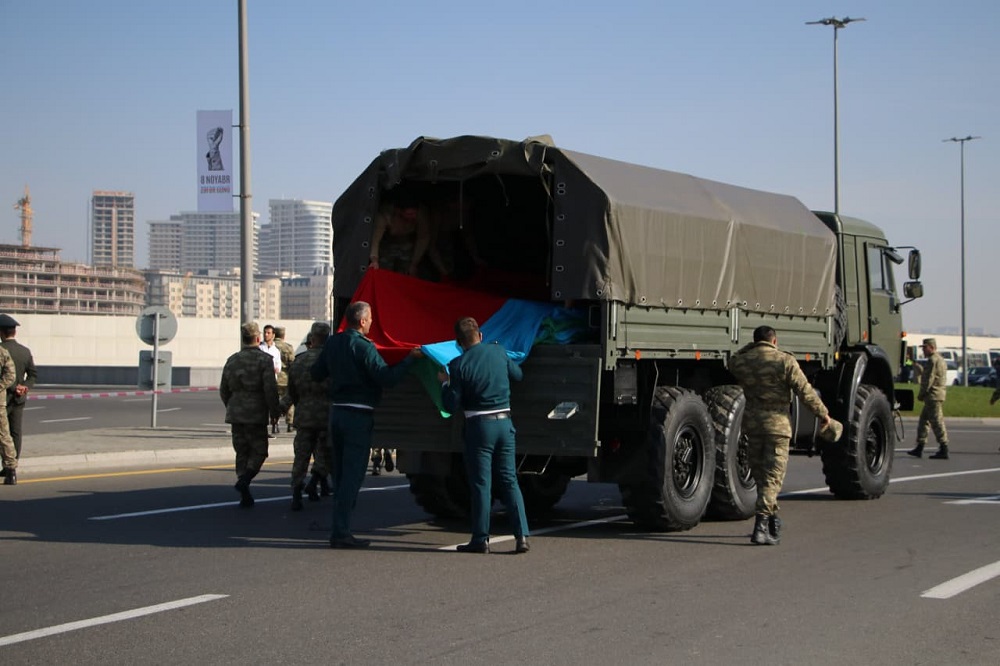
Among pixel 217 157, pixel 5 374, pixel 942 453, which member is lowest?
pixel 942 453

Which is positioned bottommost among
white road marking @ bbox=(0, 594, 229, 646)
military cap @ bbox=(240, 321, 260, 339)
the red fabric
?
white road marking @ bbox=(0, 594, 229, 646)

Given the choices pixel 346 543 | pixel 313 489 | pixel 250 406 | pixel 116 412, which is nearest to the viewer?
pixel 346 543

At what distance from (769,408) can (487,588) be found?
349 cm

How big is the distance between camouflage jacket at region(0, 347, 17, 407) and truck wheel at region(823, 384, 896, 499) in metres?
9.06

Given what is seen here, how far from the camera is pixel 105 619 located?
747cm

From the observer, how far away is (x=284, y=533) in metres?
11.4

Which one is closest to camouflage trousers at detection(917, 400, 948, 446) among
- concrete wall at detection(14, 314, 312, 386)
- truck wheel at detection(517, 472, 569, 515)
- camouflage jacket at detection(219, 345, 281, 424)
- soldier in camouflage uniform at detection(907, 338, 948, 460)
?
soldier in camouflage uniform at detection(907, 338, 948, 460)

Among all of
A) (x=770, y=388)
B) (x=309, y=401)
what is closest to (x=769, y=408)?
(x=770, y=388)

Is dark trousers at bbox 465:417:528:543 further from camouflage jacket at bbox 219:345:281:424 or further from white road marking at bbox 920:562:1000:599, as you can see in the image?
camouflage jacket at bbox 219:345:281:424

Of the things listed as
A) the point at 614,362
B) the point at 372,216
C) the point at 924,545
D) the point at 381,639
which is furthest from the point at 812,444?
the point at 381,639

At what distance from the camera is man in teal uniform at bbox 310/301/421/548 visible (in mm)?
10359

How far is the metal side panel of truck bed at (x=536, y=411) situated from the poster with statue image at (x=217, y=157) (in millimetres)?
11819

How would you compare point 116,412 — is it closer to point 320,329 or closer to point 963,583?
point 320,329

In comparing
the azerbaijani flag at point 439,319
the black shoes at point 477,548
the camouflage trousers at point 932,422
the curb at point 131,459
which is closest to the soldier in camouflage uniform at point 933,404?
the camouflage trousers at point 932,422
